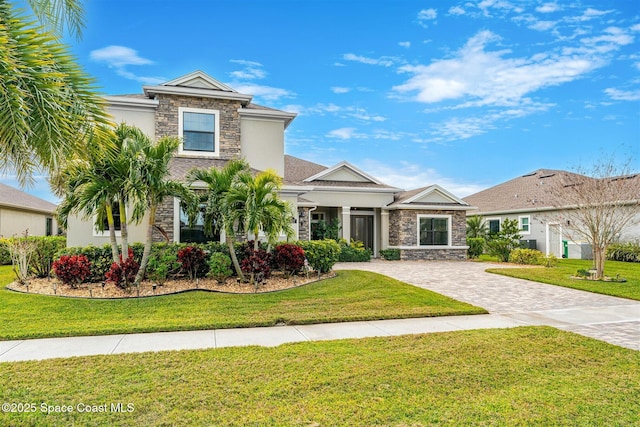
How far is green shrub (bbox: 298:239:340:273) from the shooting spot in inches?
517

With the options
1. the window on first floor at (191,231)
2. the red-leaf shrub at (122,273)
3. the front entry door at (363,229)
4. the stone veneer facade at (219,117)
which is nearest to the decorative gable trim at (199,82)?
the stone veneer facade at (219,117)

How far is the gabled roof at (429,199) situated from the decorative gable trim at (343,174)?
2170 millimetres

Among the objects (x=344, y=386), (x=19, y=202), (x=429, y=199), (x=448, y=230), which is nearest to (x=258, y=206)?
(x=344, y=386)

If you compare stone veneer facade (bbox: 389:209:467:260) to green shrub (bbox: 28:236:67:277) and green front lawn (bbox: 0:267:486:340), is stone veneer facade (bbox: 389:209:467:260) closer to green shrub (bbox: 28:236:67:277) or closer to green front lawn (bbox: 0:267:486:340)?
green front lawn (bbox: 0:267:486:340)

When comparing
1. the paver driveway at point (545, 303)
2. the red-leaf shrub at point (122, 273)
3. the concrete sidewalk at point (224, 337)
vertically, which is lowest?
the paver driveway at point (545, 303)

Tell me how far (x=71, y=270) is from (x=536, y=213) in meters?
25.8

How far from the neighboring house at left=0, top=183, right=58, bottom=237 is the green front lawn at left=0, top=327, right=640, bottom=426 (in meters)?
21.6

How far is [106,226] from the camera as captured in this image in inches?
524

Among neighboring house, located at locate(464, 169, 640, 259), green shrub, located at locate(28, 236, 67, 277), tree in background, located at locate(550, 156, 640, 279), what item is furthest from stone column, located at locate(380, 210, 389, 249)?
green shrub, located at locate(28, 236, 67, 277)

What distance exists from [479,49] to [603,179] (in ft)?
23.2

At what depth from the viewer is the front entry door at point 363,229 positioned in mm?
23297

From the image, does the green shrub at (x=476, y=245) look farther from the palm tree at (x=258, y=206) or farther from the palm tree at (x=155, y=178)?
the palm tree at (x=155, y=178)

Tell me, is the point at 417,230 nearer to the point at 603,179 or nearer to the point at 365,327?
the point at 603,179

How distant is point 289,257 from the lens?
1217 cm
